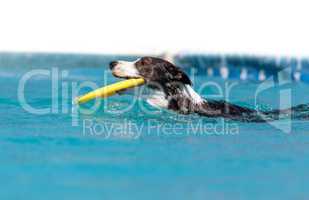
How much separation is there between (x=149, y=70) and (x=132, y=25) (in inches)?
144

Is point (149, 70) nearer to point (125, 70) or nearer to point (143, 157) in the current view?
point (125, 70)

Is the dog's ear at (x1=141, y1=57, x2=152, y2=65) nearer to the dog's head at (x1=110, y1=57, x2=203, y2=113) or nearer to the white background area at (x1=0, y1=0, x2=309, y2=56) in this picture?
the dog's head at (x1=110, y1=57, x2=203, y2=113)

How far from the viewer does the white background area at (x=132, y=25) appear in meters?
8.44

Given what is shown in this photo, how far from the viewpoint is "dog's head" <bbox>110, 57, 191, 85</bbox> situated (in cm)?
493

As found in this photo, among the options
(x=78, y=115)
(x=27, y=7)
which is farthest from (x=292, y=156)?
(x=27, y=7)

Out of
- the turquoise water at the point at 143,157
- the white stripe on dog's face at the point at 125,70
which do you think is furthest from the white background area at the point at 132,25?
the white stripe on dog's face at the point at 125,70

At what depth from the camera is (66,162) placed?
347 centimetres

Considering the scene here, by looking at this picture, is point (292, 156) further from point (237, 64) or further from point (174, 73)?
point (237, 64)

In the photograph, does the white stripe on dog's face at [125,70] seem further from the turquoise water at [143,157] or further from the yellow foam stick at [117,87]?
the turquoise water at [143,157]

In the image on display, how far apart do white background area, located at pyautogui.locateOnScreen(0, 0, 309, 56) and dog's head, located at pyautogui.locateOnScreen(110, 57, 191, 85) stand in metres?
3.46

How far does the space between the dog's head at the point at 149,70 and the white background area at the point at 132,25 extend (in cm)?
346

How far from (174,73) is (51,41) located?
3936mm

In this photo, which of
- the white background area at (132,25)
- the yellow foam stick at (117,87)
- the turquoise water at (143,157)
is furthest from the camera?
Answer: the white background area at (132,25)

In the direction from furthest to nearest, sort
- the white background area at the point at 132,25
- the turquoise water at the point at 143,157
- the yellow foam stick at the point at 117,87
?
the white background area at the point at 132,25
the yellow foam stick at the point at 117,87
the turquoise water at the point at 143,157
